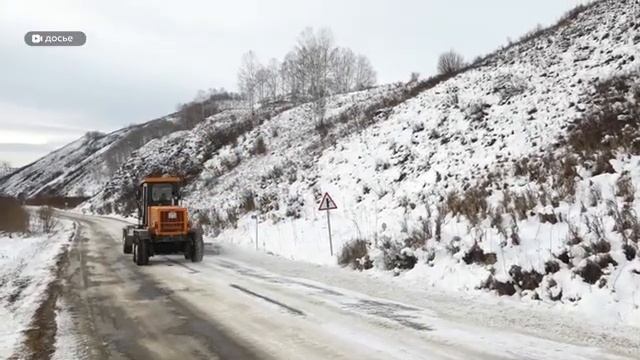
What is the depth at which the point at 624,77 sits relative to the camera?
17.4m

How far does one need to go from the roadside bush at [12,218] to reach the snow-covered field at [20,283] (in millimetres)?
8088

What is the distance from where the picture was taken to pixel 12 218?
1299 inches

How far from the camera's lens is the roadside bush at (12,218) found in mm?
32344

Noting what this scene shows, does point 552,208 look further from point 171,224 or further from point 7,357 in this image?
point 171,224

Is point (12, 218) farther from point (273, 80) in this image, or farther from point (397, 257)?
point (273, 80)

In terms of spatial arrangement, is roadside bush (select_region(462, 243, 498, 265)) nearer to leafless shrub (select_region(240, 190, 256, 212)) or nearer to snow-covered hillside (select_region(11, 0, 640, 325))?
snow-covered hillside (select_region(11, 0, 640, 325))

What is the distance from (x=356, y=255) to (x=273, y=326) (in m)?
7.50

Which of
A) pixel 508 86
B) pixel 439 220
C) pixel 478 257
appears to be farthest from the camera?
pixel 508 86

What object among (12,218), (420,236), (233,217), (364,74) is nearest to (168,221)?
(420,236)

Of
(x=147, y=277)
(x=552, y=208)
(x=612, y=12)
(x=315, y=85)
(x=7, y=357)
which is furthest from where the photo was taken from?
(x=315, y=85)

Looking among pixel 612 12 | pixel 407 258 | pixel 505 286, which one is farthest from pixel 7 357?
pixel 612 12

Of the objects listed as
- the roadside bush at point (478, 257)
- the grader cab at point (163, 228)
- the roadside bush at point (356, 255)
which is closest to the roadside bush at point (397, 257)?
the roadside bush at point (356, 255)

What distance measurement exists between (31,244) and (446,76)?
24043 mm

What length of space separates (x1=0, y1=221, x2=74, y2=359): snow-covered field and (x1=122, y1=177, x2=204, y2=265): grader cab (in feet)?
8.33
